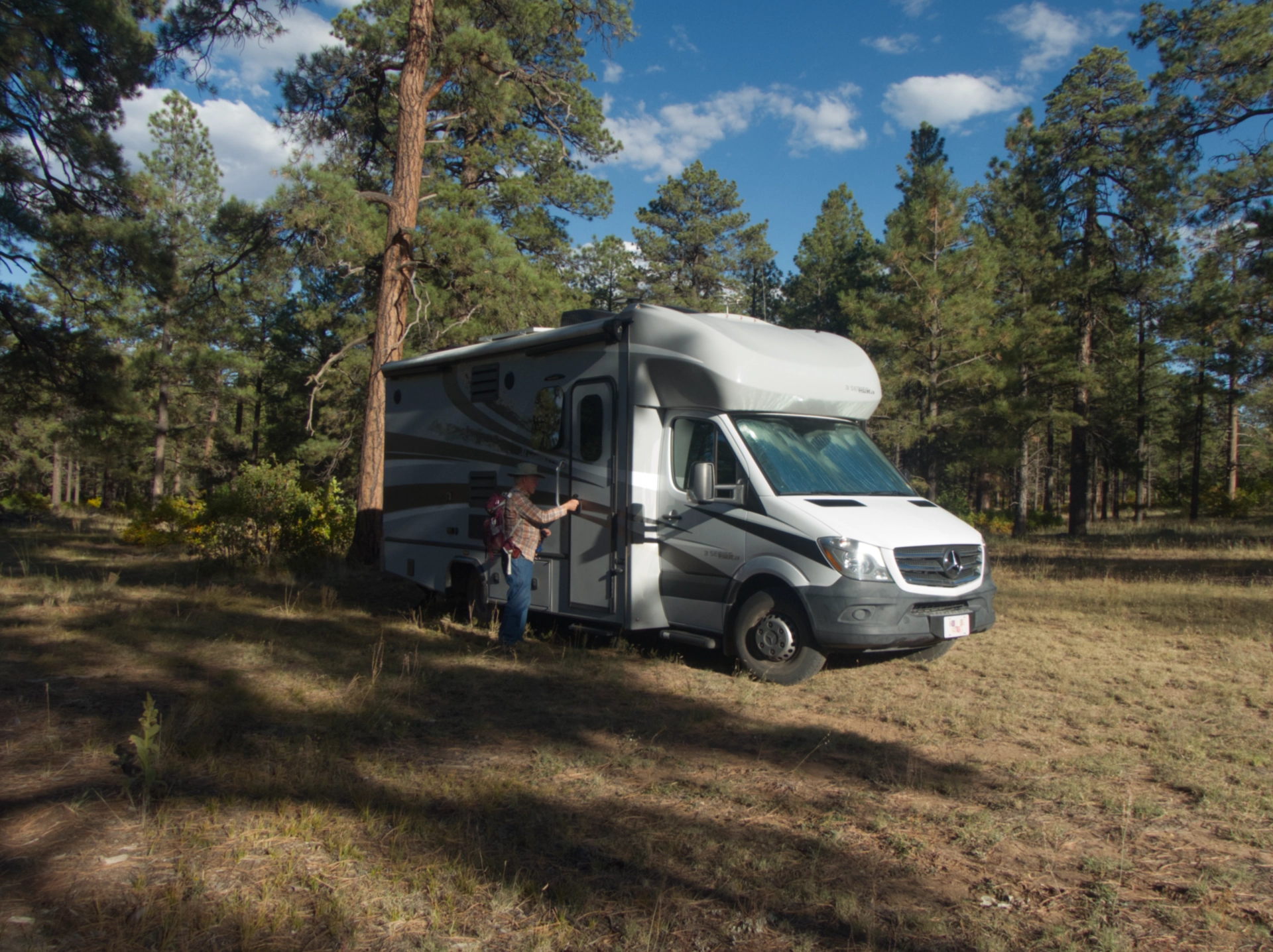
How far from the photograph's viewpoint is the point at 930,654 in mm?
7898

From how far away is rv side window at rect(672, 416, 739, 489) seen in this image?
24.1 feet

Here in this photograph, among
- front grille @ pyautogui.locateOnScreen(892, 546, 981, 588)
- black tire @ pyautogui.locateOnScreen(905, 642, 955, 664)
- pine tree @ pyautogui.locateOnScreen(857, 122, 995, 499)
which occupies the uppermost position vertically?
pine tree @ pyautogui.locateOnScreen(857, 122, 995, 499)

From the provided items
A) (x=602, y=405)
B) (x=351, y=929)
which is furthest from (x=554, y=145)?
(x=351, y=929)

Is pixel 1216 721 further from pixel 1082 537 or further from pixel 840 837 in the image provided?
pixel 1082 537

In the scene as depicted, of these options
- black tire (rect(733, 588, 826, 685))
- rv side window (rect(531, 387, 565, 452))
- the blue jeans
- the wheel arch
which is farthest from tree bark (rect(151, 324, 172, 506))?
black tire (rect(733, 588, 826, 685))

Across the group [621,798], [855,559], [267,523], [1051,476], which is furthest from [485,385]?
[1051,476]

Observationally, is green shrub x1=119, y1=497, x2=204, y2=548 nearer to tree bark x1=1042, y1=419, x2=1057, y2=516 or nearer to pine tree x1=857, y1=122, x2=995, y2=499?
pine tree x1=857, y1=122, x2=995, y2=499

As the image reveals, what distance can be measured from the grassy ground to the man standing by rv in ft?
1.09

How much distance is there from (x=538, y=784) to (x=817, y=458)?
3.96 m

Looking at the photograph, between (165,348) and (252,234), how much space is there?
23.3m

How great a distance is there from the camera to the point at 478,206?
75.5 feet

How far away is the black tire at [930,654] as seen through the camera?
7840 millimetres

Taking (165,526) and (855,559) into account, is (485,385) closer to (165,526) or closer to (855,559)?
(855,559)

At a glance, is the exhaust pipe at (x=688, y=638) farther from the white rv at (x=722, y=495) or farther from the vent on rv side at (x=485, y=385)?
the vent on rv side at (x=485, y=385)
